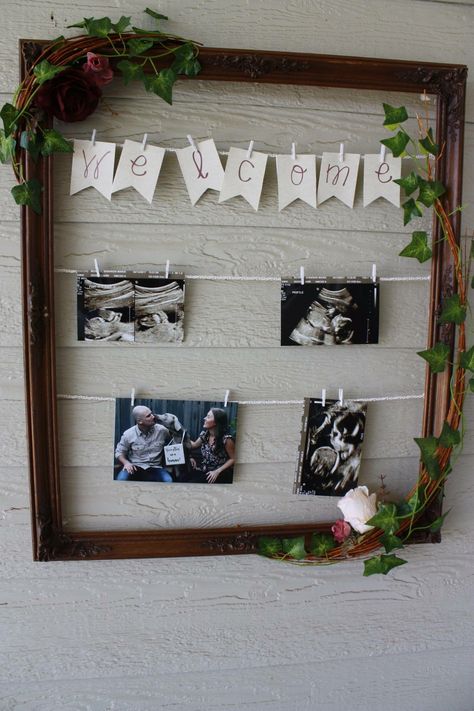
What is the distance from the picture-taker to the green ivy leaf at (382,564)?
1.03 m

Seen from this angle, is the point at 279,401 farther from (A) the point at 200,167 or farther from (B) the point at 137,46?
(B) the point at 137,46

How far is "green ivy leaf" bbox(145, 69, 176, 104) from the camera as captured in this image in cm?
90

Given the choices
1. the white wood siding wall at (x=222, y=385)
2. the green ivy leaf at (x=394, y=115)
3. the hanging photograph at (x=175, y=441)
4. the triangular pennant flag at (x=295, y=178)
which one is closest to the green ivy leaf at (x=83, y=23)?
the white wood siding wall at (x=222, y=385)

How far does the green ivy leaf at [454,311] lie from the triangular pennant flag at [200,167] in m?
0.44

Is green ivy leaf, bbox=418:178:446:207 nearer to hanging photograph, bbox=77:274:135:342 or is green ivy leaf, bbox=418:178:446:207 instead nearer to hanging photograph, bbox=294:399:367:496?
hanging photograph, bbox=294:399:367:496

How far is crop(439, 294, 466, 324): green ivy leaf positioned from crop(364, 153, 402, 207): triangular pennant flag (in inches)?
7.8

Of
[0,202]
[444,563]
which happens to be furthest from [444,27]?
[444,563]

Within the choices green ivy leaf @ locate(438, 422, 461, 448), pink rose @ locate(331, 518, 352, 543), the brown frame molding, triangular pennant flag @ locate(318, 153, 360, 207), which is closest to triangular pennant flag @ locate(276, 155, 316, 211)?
triangular pennant flag @ locate(318, 153, 360, 207)

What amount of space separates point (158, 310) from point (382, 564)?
1.92ft

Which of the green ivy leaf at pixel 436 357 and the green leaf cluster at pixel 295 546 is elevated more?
the green ivy leaf at pixel 436 357

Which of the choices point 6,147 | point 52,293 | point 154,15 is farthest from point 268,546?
point 154,15

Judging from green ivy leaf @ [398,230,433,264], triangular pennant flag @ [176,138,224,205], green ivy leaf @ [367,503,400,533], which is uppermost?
triangular pennant flag @ [176,138,224,205]

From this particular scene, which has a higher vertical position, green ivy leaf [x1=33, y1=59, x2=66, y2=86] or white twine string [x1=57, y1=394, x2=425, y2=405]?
green ivy leaf [x1=33, y1=59, x2=66, y2=86]

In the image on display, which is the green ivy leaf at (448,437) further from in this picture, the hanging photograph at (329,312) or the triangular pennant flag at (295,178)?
the triangular pennant flag at (295,178)
